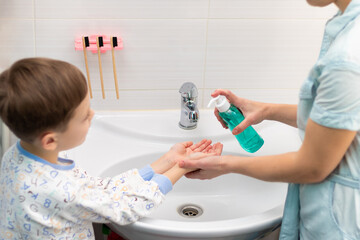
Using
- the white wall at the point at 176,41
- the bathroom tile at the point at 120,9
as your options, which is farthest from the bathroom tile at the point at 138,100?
the bathroom tile at the point at 120,9

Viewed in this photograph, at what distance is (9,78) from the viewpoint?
774mm

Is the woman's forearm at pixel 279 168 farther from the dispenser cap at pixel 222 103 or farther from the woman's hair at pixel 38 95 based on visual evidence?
the woman's hair at pixel 38 95

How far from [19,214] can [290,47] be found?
0.94 meters

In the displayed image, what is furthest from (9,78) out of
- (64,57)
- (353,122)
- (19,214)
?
(353,122)

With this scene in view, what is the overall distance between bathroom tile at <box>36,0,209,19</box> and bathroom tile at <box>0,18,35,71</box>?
2.2 inches

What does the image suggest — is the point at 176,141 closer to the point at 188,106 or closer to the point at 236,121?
the point at 188,106

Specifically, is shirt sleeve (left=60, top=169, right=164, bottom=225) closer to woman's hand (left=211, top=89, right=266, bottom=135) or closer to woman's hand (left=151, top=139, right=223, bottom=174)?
woman's hand (left=151, top=139, right=223, bottom=174)

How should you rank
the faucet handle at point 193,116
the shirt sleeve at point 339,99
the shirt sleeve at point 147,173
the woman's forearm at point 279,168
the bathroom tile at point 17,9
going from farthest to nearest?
the faucet handle at point 193,116
the bathroom tile at point 17,9
the shirt sleeve at point 147,173
the woman's forearm at point 279,168
the shirt sleeve at point 339,99

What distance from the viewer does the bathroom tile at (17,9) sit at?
3.88 ft

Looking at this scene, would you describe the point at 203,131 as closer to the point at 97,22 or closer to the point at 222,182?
the point at 222,182

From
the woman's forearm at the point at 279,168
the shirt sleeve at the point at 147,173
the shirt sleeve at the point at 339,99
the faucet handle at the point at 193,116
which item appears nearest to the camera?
the shirt sleeve at the point at 339,99

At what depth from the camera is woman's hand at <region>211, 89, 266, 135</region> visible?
108cm

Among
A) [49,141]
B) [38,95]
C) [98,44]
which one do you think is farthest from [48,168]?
[98,44]

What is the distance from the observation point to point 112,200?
90 centimetres
